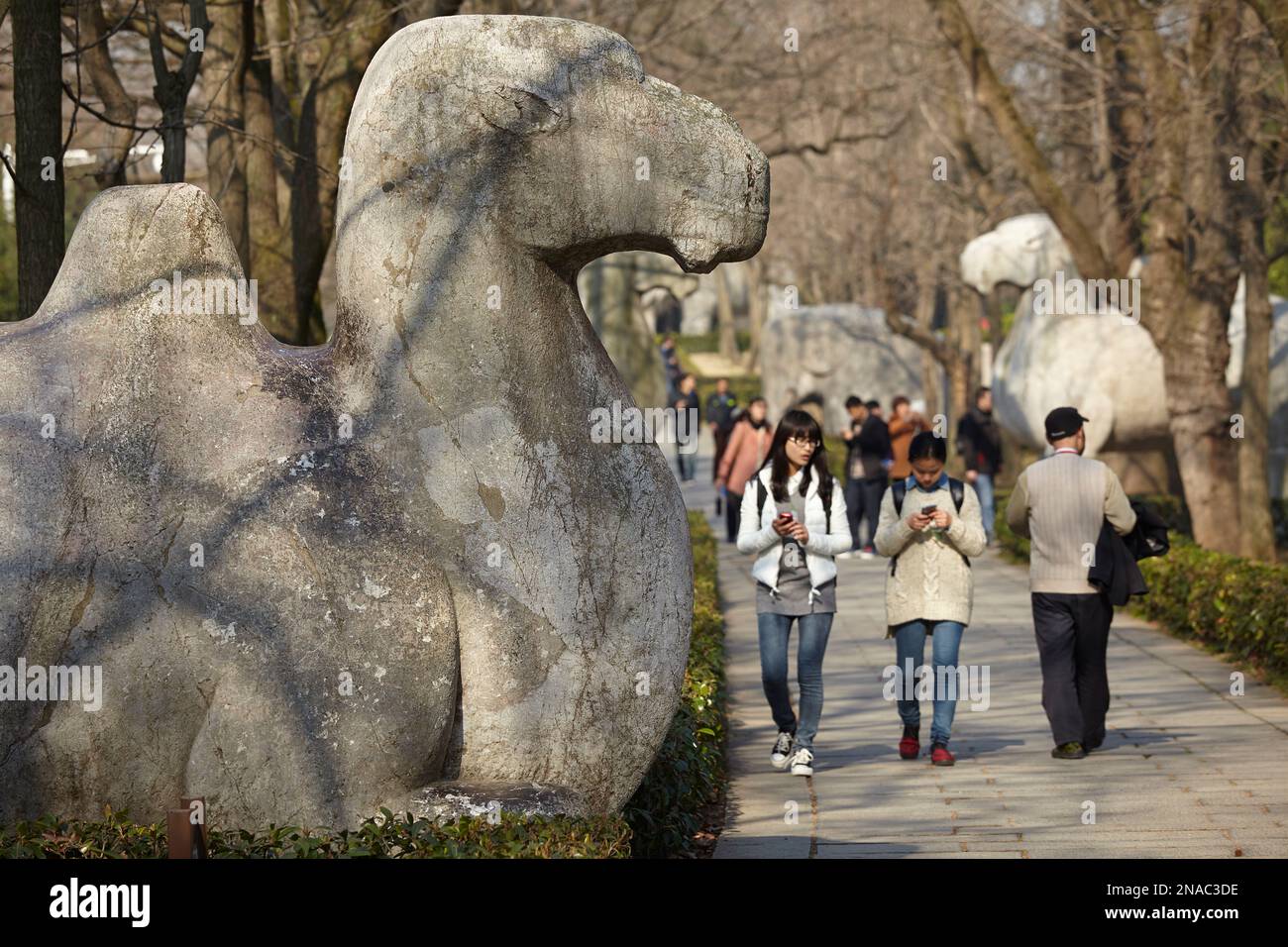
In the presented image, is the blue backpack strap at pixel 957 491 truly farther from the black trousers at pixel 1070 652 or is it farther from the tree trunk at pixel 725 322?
the tree trunk at pixel 725 322

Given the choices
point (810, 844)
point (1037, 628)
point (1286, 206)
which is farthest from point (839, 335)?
point (810, 844)

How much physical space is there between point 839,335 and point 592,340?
31.1 meters

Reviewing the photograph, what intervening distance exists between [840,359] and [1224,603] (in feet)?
76.9

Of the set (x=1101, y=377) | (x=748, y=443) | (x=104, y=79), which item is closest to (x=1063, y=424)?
(x=104, y=79)

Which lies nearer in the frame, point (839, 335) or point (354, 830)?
point (354, 830)

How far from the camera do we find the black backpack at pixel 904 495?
9148 millimetres

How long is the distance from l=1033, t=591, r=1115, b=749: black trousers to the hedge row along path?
0.25 metres

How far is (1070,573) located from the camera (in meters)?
9.12

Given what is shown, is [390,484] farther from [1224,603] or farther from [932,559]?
[1224,603]

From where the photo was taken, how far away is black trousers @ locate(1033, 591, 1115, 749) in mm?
9133

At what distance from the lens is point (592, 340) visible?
5.16 m

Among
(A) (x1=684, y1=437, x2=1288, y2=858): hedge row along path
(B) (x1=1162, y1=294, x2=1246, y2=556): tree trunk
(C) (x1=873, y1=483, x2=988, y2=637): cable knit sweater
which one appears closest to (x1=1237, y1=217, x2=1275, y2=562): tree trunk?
(B) (x1=1162, y1=294, x2=1246, y2=556): tree trunk

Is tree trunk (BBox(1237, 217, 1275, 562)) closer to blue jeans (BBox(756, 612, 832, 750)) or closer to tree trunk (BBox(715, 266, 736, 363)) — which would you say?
blue jeans (BBox(756, 612, 832, 750))

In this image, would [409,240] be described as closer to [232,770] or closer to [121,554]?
[121,554]
